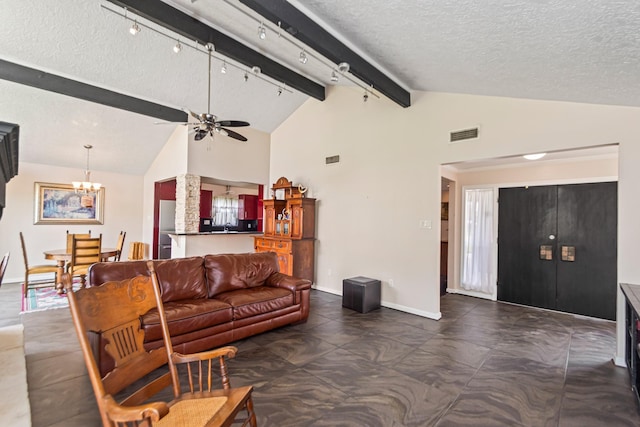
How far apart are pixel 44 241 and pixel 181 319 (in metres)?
5.83

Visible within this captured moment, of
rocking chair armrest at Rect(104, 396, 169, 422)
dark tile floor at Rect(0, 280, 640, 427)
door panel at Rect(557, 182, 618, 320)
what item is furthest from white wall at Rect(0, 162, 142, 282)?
door panel at Rect(557, 182, 618, 320)

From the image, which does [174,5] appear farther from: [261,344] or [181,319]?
[261,344]

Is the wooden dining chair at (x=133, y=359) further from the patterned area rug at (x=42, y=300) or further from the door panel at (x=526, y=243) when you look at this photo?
the door panel at (x=526, y=243)

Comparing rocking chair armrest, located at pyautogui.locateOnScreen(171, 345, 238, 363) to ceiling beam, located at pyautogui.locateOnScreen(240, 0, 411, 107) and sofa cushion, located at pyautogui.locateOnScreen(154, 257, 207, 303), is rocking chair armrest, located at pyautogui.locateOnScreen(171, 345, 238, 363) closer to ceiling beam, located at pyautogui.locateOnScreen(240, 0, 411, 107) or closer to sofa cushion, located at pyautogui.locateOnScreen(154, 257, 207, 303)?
sofa cushion, located at pyautogui.locateOnScreen(154, 257, 207, 303)

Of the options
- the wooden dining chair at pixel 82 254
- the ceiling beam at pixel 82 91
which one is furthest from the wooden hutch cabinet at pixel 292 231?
the wooden dining chair at pixel 82 254

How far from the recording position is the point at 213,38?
13.6 feet

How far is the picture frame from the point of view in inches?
253

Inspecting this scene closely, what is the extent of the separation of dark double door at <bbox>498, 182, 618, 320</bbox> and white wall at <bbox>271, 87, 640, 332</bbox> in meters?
1.90

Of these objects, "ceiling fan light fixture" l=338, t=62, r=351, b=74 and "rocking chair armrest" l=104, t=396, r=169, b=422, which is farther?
"ceiling fan light fixture" l=338, t=62, r=351, b=74

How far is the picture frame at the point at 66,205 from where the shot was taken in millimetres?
6418

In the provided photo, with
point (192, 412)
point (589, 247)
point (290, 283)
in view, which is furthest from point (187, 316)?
point (589, 247)

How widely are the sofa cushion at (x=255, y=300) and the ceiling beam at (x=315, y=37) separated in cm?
283

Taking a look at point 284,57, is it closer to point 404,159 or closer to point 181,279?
point 404,159

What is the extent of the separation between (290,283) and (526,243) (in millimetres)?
4118
